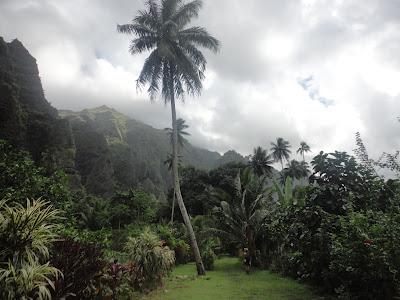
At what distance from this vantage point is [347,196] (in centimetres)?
1007

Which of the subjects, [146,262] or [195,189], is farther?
[195,189]

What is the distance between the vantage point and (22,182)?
372 inches

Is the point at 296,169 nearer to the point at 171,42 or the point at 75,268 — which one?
the point at 171,42

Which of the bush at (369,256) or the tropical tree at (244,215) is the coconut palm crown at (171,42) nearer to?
the tropical tree at (244,215)

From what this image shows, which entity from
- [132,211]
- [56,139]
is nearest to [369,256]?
[132,211]

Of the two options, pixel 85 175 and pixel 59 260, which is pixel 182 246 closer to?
pixel 59 260

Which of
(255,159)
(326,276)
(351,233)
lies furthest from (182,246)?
(255,159)

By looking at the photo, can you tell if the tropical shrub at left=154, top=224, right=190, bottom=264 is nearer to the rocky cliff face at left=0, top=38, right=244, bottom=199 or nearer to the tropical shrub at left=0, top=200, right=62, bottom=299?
the rocky cliff face at left=0, top=38, right=244, bottom=199

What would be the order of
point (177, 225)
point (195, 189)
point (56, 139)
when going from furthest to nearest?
1. point (195, 189)
2. point (56, 139)
3. point (177, 225)

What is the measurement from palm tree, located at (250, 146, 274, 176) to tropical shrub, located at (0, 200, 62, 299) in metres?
48.0

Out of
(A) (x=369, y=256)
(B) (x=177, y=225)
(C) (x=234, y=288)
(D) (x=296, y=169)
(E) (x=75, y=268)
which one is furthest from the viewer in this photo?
(D) (x=296, y=169)

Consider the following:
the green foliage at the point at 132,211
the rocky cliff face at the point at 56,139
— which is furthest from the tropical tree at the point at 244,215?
the green foliage at the point at 132,211

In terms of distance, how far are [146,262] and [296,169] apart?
55.1m

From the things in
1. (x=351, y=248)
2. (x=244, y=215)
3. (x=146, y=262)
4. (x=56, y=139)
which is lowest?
(x=146, y=262)
